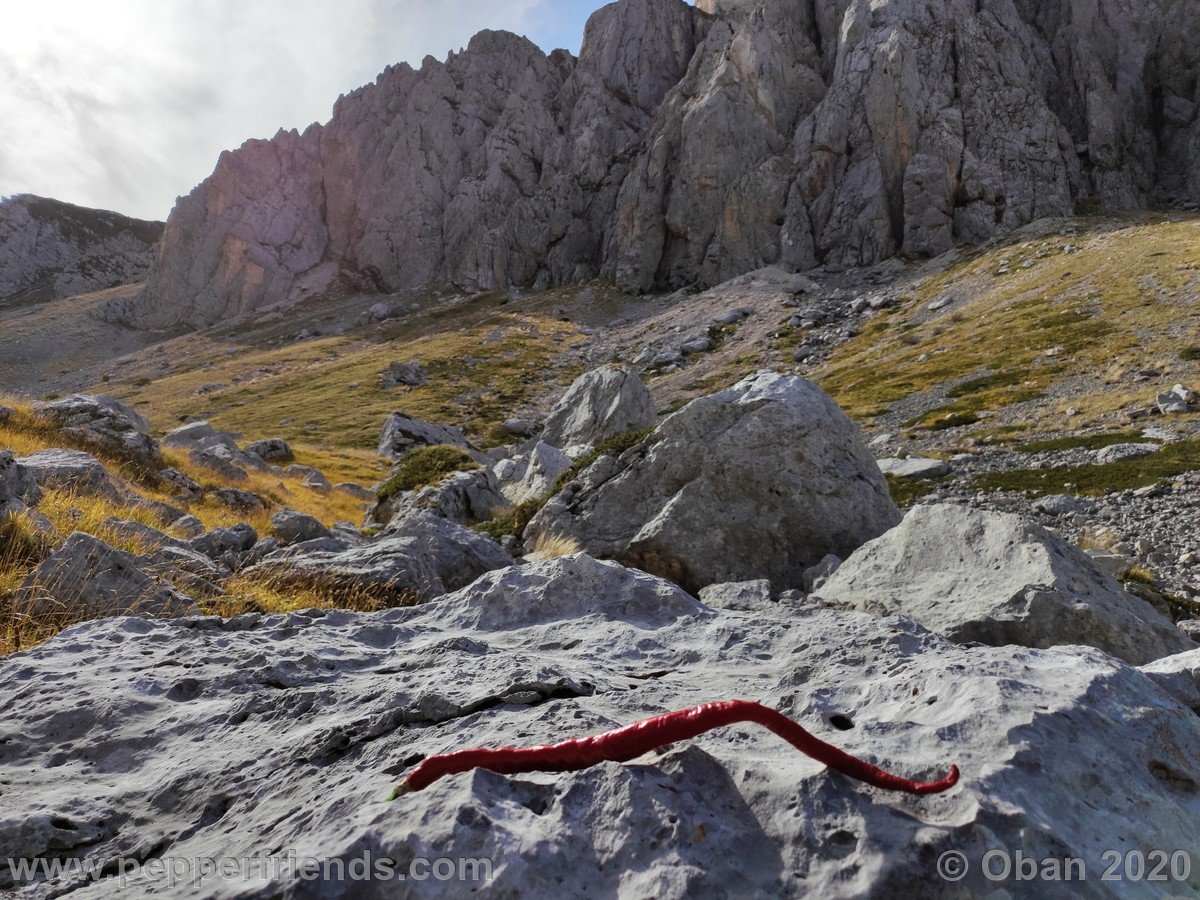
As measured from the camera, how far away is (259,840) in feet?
11.1

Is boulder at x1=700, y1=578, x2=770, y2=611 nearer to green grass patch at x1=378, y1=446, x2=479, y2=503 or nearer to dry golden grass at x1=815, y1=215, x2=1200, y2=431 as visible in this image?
green grass patch at x1=378, y1=446, x2=479, y2=503

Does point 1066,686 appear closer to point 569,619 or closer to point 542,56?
point 569,619

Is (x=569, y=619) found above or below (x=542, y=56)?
below

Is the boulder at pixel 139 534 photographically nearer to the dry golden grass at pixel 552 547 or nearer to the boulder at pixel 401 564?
the boulder at pixel 401 564

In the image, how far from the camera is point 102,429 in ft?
68.8

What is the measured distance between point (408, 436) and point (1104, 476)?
54.0 metres

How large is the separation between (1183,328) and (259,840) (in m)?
65.4

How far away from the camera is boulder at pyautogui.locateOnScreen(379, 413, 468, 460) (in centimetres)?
6156

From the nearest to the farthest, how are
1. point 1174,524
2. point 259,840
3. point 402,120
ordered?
point 259,840 < point 1174,524 < point 402,120

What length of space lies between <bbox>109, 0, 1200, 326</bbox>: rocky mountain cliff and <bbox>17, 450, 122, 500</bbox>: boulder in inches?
4549

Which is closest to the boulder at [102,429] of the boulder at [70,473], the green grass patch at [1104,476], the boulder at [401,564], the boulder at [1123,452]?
the boulder at [70,473]

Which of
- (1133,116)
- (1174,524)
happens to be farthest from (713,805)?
(1133,116)

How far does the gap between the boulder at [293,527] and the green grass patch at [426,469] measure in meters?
12.7

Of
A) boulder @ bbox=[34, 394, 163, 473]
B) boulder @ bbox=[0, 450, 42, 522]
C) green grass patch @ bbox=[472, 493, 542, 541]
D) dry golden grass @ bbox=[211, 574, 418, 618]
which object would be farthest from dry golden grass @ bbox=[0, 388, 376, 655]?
green grass patch @ bbox=[472, 493, 542, 541]
